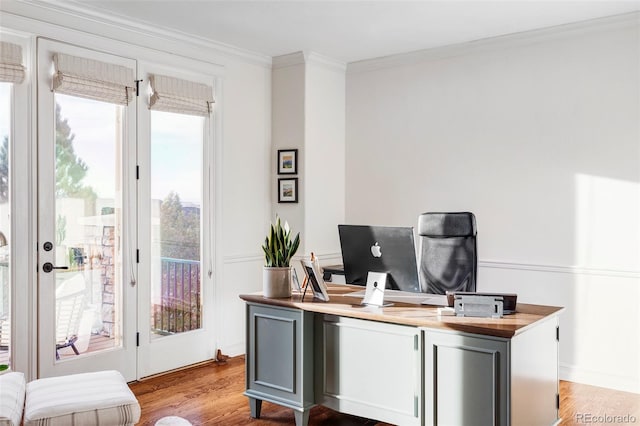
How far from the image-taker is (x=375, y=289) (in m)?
3.35

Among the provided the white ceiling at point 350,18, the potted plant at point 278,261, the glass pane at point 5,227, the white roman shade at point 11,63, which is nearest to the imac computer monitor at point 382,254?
the potted plant at point 278,261

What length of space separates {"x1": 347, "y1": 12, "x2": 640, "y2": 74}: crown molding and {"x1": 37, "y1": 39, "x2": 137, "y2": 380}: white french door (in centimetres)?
221

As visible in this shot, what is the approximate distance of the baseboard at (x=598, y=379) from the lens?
13.6 ft

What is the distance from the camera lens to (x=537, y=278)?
4.55 metres

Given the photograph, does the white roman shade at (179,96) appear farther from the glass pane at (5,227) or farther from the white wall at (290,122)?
the glass pane at (5,227)

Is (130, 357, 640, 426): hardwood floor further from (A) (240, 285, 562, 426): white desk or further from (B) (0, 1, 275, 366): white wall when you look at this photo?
(B) (0, 1, 275, 366): white wall

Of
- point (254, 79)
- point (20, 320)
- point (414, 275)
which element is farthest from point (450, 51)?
point (20, 320)

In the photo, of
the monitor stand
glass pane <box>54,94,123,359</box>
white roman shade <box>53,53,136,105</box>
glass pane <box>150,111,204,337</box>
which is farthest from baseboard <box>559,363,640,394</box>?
white roman shade <box>53,53,136,105</box>

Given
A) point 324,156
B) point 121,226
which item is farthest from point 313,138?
point 121,226

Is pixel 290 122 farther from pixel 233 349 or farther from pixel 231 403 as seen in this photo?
pixel 231 403

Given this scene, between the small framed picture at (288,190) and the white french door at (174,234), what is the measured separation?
733mm

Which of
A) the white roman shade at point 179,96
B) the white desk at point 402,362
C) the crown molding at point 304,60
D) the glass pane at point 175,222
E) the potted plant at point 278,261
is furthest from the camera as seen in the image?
the crown molding at point 304,60

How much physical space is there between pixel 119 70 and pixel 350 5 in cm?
171

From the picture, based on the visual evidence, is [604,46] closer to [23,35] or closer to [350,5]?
[350,5]
